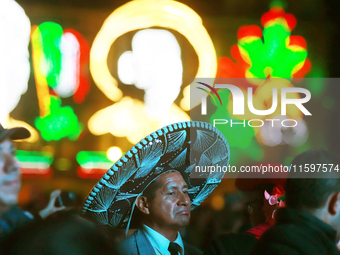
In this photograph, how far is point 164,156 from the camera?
5.73ft

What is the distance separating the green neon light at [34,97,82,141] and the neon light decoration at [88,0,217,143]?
154mm

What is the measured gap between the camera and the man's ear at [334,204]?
1.66m

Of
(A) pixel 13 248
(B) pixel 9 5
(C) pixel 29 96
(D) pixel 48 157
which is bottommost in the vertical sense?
(A) pixel 13 248

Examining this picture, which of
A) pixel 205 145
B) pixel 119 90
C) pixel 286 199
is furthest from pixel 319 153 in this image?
pixel 119 90

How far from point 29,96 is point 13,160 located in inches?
37.2

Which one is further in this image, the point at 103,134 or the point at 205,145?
the point at 103,134

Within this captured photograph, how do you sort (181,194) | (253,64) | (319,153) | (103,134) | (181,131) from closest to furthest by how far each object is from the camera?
(181,131) < (181,194) < (319,153) < (253,64) < (103,134)

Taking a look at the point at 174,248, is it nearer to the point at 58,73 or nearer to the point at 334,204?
the point at 334,204

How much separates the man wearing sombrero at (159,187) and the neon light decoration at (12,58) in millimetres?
1165

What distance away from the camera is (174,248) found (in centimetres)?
188

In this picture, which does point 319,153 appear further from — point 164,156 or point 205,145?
point 164,156

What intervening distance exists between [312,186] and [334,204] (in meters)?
0.13

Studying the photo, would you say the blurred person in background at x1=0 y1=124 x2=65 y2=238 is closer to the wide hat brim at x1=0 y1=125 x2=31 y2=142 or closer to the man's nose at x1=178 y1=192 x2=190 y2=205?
the wide hat brim at x1=0 y1=125 x2=31 y2=142

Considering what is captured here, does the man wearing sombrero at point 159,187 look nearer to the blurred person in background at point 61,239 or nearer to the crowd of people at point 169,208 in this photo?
the crowd of people at point 169,208
